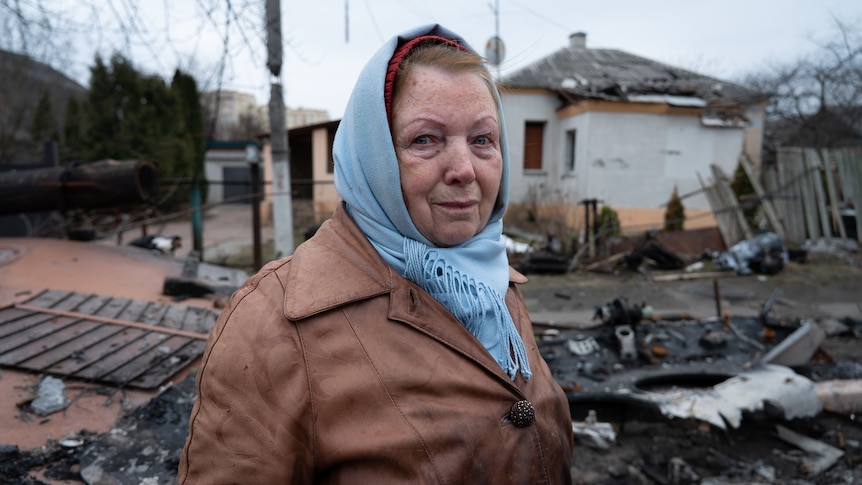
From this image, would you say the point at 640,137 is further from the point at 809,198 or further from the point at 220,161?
the point at 220,161

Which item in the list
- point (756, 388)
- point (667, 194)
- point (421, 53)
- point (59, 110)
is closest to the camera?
point (421, 53)

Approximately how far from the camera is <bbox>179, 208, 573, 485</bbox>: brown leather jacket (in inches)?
46.6

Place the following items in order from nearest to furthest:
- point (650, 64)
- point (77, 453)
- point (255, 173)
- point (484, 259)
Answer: point (484, 259)
point (77, 453)
point (255, 173)
point (650, 64)

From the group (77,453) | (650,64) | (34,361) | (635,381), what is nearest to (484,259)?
(77,453)

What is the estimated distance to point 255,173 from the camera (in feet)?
28.0

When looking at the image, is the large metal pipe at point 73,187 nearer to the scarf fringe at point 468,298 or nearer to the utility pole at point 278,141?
the utility pole at point 278,141

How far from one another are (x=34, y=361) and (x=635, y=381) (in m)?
4.27

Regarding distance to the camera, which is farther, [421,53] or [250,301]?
[421,53]

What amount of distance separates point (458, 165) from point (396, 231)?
25 centimetres

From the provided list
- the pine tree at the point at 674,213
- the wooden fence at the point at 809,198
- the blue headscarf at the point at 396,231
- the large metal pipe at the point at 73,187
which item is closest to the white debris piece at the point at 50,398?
the blue headscarf at the point at 396,231

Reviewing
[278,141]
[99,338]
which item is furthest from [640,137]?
[99,338]

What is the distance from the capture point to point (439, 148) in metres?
1.44

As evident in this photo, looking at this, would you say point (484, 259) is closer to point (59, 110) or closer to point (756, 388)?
point (756, 388)

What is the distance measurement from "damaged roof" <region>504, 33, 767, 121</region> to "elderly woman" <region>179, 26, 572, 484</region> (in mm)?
12305
